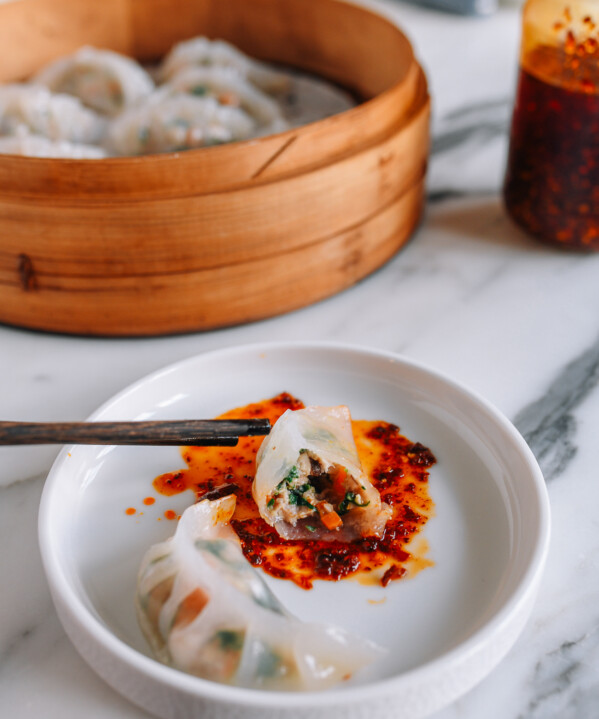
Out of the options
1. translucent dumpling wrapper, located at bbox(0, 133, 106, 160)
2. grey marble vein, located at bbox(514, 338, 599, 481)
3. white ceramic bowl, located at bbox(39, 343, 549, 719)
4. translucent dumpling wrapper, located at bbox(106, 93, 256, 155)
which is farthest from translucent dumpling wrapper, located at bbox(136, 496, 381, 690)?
translucent dumpling wrapper, located at bbox(106, 93, 256, 155)

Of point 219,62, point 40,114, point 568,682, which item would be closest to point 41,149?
point 40,114

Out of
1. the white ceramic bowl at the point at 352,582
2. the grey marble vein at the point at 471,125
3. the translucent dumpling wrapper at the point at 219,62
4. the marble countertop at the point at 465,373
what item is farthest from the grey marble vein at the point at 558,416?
the translucent dumpling wrapper at the point at 219,62

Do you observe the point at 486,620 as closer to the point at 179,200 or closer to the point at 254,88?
the point at 179,200

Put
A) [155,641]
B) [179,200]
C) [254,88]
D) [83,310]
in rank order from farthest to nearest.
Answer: [254,88] < [83,310] < [179,200] < [155,641]

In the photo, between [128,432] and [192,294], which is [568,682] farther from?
[192,294]

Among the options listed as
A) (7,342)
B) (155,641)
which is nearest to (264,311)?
(7,342)

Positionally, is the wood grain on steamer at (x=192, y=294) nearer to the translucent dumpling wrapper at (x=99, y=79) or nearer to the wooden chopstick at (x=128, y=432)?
the wooden chopstick at (x=128, y=432)

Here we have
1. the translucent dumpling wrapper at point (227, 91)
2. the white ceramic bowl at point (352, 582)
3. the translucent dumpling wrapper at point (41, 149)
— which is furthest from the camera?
the translucent dumpling wrapper at point (227, 91)
